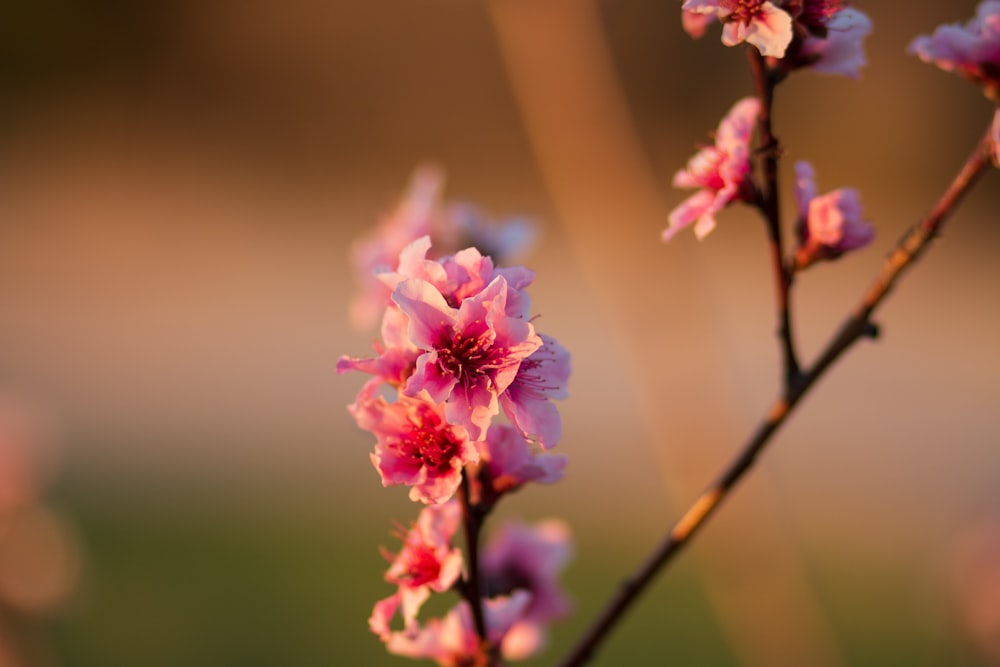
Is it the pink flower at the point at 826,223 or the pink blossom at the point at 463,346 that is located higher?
the pink blossom at the point at 463,346

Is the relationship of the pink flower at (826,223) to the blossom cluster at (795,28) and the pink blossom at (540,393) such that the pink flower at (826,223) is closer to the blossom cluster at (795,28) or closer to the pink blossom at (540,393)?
the blossom cluster at (795,28)

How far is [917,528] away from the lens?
390 centimetres

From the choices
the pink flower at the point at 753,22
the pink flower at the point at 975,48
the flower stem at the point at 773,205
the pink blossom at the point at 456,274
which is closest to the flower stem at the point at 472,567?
the pink blossom at the point at 456,274

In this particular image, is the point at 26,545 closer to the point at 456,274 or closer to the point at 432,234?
the point at 432,234

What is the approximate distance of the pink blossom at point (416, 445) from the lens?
0.63m

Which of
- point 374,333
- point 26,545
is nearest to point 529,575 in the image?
point 26,545

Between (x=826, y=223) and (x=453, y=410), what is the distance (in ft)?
1.10

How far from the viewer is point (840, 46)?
758 mm

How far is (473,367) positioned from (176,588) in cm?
286

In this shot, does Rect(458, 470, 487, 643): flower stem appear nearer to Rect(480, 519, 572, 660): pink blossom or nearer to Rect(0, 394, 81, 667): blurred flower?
Rect(480, 519, 572, 660): pink blossom

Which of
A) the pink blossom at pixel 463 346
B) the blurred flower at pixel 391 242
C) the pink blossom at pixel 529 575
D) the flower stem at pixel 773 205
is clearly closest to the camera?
the pink blossom at pixel 463 346

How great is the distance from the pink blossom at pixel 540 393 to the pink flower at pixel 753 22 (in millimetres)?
222

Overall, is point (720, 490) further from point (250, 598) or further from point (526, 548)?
point (250, 598)

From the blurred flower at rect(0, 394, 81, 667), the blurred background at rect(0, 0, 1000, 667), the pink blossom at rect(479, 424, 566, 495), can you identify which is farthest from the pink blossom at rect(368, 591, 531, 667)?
the blurred flower at rect(0, 394, 81, 667)
